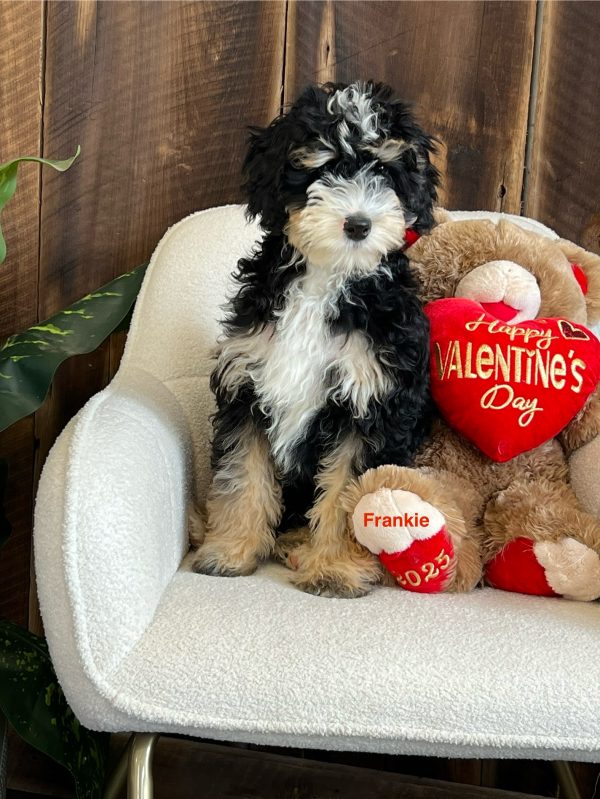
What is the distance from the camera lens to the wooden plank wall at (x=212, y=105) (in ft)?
7.20

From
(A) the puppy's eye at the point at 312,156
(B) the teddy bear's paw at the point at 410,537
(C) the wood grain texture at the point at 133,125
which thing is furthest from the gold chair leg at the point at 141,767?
(C) the wood grain texture at the point at 133,125

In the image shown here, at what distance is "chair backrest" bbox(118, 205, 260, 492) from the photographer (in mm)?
1911

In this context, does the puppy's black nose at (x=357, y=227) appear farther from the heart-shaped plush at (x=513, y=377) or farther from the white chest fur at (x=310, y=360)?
the heart-shaped plush at (x=513, y=377)

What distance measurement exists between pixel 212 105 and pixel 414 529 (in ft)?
4.57

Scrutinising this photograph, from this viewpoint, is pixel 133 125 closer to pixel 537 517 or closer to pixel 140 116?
pixel 140 116

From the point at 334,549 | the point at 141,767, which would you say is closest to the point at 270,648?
the point at 141,767

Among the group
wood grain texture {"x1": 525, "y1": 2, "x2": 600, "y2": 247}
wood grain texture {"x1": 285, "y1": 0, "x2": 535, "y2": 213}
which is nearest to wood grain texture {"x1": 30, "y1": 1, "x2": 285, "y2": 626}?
wood grain texture {"x1": 285, "y1": 0, "x2": 535, "y2": 213}

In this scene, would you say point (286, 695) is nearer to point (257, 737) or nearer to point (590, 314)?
A: point (257, 737)

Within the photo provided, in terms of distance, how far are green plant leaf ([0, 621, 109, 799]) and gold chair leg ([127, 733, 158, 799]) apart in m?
0.39

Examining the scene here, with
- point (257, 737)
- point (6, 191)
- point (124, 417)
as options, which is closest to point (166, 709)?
point (257, 737)

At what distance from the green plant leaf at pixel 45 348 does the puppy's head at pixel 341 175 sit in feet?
1.66

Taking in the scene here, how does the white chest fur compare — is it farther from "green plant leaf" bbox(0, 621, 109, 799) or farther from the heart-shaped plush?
"green plant leaf" bbox(0, 621, 109, 799)

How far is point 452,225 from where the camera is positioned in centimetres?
186

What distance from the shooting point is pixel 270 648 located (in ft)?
3.91
